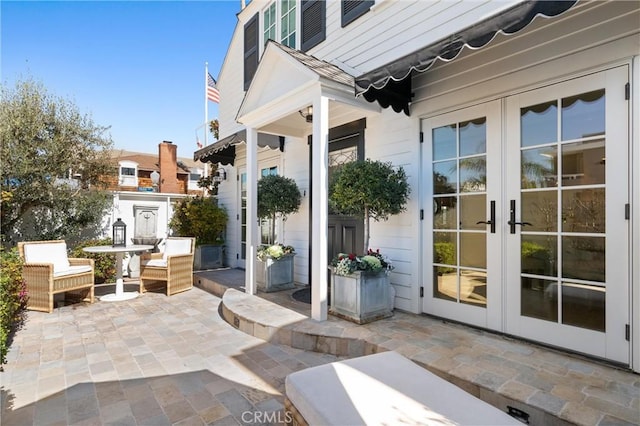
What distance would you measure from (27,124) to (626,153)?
845cm

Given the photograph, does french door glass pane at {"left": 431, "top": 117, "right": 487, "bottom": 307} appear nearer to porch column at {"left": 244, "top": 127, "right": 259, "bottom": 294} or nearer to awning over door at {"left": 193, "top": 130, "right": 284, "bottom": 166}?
porch column at {"left": 244, "top": 127, "right": 259, "bottom": 294}

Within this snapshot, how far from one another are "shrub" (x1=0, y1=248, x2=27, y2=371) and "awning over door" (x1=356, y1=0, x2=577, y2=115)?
14.9 ft

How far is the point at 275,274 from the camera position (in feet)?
16.6

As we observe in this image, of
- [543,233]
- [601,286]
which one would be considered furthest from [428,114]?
[601,286]

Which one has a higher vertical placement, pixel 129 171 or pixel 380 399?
pixel 129 171

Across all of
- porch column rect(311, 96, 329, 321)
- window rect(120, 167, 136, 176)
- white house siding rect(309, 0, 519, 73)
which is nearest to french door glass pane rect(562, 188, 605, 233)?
white house siding rect(309, 0, 519, 73)

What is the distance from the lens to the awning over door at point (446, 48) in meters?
2.07

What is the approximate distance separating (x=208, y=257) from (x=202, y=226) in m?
0.76

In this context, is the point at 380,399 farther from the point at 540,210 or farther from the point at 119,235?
the point at 119,235

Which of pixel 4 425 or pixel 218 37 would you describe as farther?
pixel 218 37

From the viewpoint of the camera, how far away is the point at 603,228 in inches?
99.5

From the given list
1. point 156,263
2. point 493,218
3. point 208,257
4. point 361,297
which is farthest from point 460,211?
point 208,257

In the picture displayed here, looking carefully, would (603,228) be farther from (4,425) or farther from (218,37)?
(218,37)

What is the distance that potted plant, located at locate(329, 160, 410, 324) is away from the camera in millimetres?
3504
